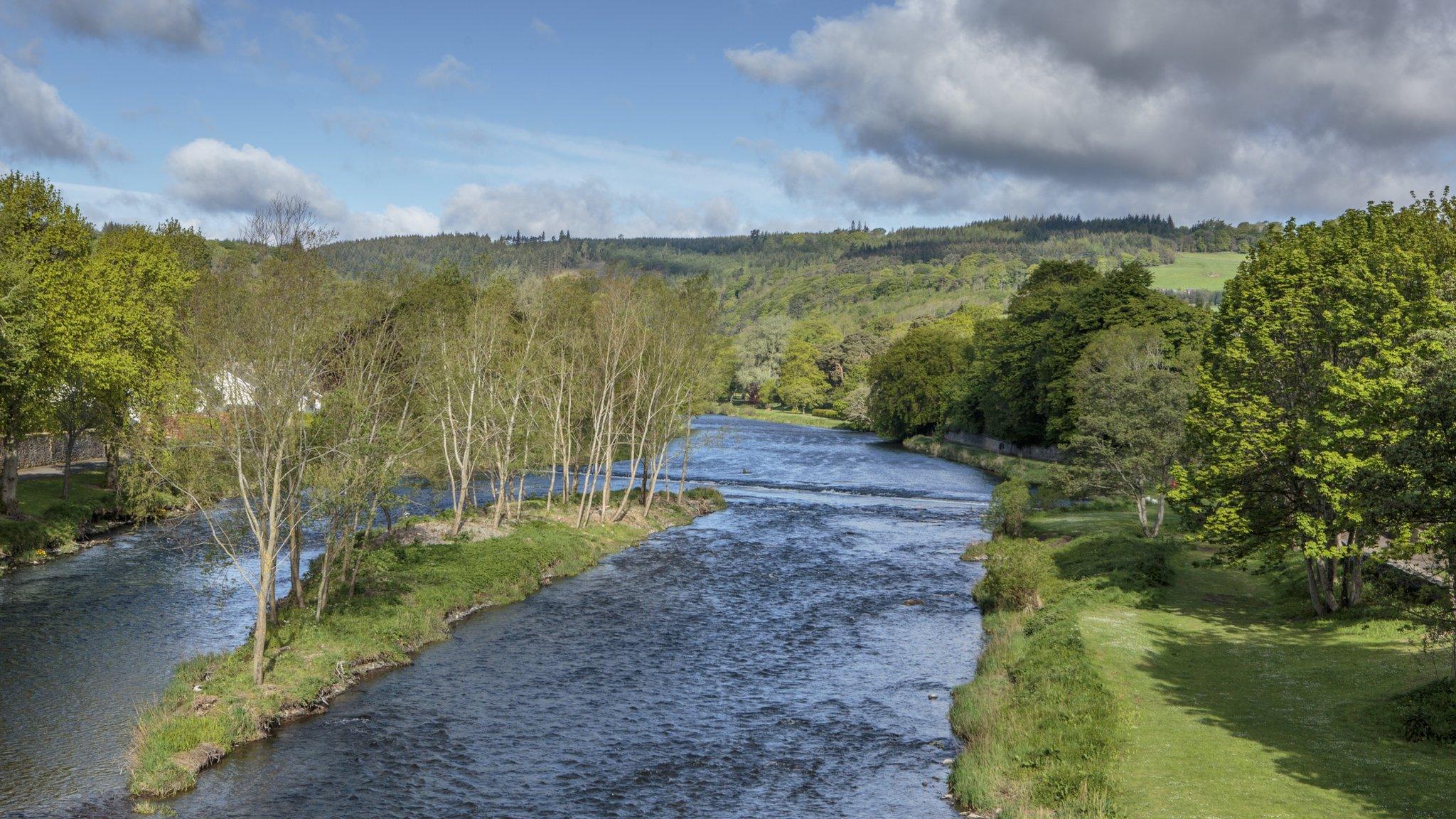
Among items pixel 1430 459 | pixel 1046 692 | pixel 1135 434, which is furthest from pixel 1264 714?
pixel 1135 434

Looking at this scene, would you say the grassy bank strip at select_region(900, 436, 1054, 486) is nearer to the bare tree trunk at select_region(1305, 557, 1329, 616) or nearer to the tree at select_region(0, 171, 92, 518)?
the bare tree trunk at select_region(1305, 557, 1329, 616)

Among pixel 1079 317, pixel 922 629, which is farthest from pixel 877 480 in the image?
pixel 922 629

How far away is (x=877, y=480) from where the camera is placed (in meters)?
93.0

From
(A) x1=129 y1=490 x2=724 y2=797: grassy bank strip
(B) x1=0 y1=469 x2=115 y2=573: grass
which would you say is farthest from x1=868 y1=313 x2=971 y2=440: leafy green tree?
(B) x1=0 y1=469 x2=115 y2=573: grass

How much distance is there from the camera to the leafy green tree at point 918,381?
446ft

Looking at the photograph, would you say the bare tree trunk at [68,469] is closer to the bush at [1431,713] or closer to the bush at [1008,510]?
the bush at [1008,510]

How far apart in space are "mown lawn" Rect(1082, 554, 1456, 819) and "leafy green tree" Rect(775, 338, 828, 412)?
15216 cm

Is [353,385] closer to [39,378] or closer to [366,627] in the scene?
[366,627]

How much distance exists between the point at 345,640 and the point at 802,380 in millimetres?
161063

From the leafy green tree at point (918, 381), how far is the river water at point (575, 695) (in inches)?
3277

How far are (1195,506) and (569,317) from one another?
3695 centimetres

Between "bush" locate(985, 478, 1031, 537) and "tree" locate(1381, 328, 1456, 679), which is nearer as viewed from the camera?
"tree" locate(1381, 328, 1456, 679)

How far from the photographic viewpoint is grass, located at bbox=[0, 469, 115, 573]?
45094 millimetres

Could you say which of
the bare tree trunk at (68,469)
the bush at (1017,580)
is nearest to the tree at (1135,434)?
the bush at (1017,580)
